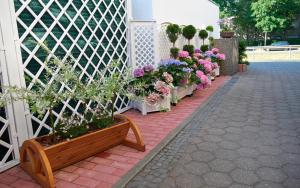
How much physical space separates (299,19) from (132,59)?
35.4m

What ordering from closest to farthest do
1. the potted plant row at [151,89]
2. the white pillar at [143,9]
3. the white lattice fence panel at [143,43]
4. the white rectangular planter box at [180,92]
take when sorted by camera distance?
the potted plant row at [151,89]
the white lattice fence panel at [143,43]
the white rectangular planter box at [180,92]
the white pillar at [143,9]

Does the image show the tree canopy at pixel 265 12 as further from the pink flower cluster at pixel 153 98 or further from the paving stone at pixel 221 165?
the paving stone at pixel 221 165

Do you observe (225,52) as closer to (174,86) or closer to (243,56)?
(243,56)

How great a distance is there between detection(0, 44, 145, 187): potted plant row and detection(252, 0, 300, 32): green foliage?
30.3m

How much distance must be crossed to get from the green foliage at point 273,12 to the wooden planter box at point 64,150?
30.3 m

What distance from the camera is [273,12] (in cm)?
2978

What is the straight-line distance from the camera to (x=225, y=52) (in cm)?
1040

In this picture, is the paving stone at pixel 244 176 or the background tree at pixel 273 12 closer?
the paving stone at pixel 244 176

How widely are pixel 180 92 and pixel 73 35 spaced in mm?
3003

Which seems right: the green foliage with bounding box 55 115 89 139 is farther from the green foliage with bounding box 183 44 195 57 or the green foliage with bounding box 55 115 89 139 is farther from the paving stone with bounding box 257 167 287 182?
the green foliage with bounding box 183 44 195 57

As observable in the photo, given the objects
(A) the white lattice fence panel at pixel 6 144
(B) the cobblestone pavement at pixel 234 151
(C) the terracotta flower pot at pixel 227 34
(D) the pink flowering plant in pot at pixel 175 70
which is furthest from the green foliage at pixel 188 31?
(A) the white lattice fence panel at pixel 6 144

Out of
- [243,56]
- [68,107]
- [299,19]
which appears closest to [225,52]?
[243,56]

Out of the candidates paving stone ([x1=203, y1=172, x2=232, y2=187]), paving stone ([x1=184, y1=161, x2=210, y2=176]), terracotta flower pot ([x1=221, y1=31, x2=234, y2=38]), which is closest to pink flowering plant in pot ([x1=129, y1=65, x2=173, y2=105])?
paving stone ([x1=184, y1=161, x2=210, y2=176])

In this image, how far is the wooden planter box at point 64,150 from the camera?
2.73 m
